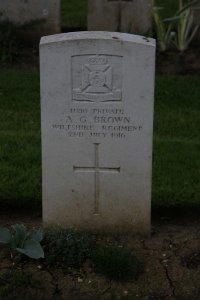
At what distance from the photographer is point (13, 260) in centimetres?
451

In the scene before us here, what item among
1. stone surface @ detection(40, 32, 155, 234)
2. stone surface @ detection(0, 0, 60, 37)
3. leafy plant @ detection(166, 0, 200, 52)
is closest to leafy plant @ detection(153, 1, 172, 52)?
leafy plant @ detection(166, 0, 200, 52)

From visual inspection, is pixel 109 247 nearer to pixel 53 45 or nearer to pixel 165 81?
pixel 53 45

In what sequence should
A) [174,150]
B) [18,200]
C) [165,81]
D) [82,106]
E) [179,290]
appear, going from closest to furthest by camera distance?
[179,290]
[82,106]
[18,200]
[174,150]
[165,81]

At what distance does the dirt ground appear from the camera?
13.9 feet

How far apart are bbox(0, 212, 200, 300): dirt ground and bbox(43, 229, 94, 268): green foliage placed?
0.05 m

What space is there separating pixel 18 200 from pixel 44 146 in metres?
0.84

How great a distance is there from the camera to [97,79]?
4500mm

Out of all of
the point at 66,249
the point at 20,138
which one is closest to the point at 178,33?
the point at 20,138

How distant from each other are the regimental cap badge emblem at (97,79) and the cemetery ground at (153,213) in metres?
0.95

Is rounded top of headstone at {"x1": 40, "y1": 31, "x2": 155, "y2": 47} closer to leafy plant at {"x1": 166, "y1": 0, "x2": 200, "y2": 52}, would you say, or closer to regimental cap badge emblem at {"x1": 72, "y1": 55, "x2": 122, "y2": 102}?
regimental cap badge emblem at {"x1": 72, "y1": 55, "x2": 122, "y2": 102}

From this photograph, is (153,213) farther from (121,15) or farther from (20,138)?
(121,15)

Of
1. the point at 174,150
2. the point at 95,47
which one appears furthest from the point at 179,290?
the point at 174,150

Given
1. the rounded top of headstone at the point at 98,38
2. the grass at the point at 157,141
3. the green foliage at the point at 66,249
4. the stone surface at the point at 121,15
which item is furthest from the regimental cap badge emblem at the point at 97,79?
the stone surface at the point at 121,15

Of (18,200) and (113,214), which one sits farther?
(18,200)
